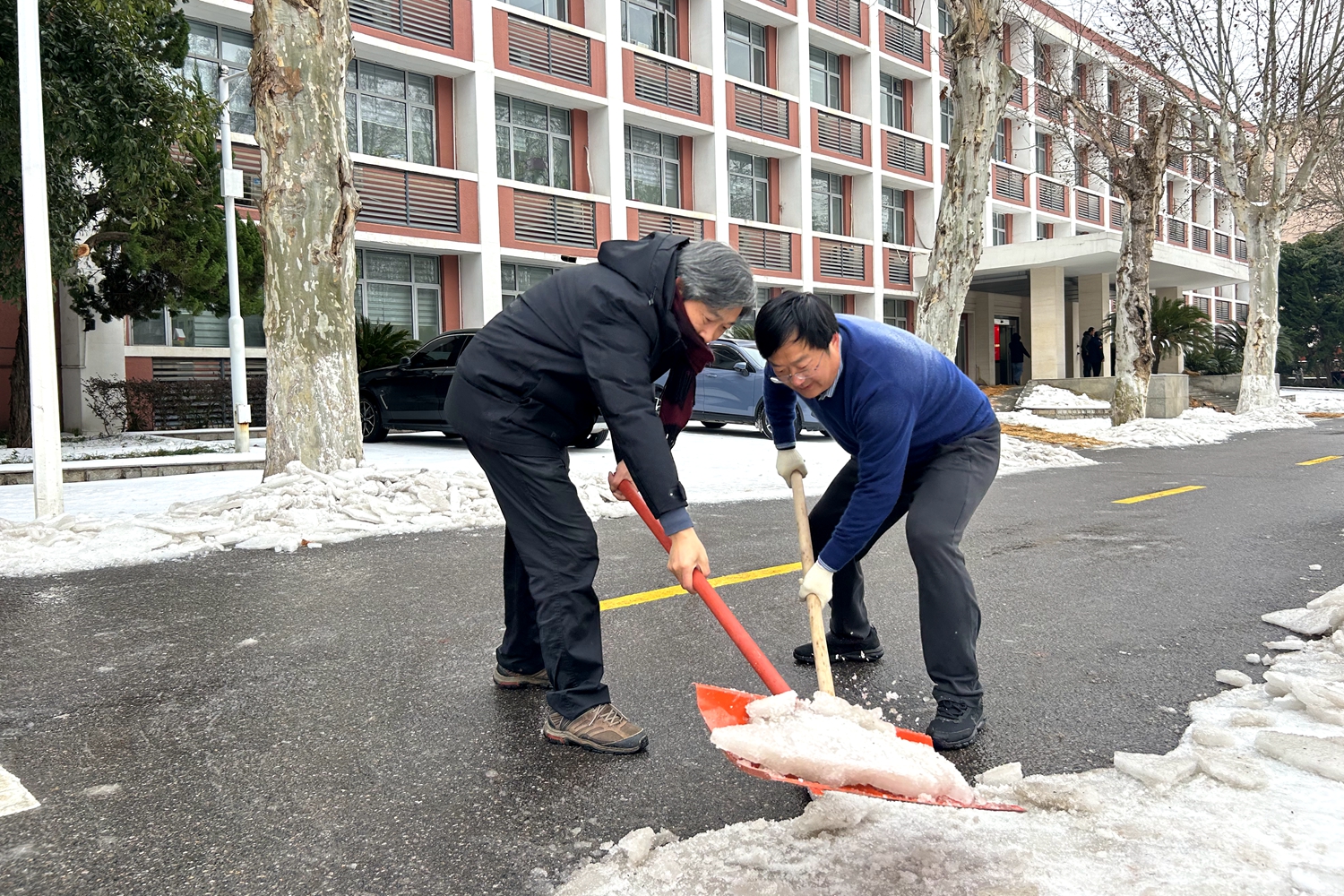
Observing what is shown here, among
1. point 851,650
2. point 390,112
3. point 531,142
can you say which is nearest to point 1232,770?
point 851,650

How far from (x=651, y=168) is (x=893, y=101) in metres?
11.0

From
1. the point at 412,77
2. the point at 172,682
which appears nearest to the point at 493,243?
the point at 412,77

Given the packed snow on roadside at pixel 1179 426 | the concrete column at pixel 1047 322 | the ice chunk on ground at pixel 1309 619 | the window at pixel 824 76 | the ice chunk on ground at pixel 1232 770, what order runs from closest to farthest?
the ice chunk on ground at pixel 1232 770, the ice chunk on ground at pixel 1309 619, the packed snow on roadside at pixel 1179 426, the window at pixel 824 76, the concrete column at pixel 1047 322

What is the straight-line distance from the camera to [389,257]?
20672mm

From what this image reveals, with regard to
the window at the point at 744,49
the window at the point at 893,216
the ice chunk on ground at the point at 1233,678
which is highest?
the window at the point at 744,49

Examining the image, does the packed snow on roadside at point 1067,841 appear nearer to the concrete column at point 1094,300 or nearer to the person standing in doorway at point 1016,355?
the person standing in doorway at point 1016,355

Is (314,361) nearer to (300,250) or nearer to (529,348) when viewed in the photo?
(300,250)

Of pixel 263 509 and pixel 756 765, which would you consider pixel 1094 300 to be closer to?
pixel 263 509

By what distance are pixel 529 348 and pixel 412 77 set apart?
64.6 feet

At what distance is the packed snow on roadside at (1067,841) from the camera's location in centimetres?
223

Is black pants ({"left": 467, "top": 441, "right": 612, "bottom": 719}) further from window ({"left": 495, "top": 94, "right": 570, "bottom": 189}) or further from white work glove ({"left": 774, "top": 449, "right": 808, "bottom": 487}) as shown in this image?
window ({"left": 495, "top": 94, "right": 570, "bottom": 189})

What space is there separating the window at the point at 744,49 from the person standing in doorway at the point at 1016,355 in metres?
12.3

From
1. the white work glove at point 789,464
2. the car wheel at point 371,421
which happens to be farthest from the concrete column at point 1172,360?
the white work glove at point 789,464

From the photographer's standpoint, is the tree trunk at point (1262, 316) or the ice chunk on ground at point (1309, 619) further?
the tree trunk at point (1262, 316)
